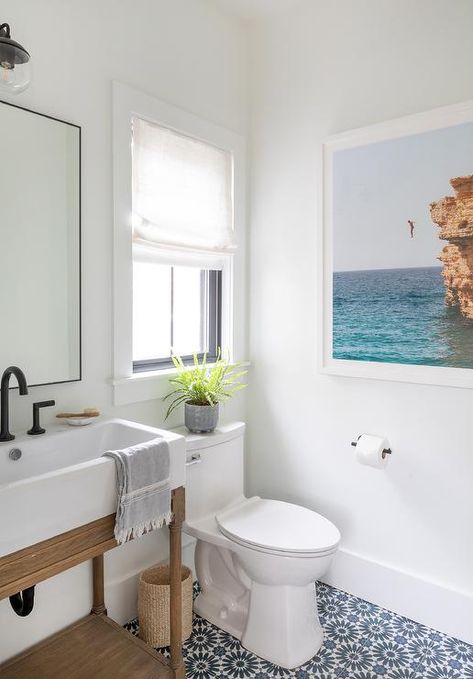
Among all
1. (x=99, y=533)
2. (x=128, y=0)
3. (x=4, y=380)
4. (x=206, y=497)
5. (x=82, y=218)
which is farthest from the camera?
(x=206, y=497)

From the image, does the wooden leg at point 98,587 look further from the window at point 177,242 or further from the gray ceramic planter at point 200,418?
the window at point 177,242

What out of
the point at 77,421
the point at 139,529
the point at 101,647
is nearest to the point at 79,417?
the point at 77,421

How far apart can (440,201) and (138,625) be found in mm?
2102

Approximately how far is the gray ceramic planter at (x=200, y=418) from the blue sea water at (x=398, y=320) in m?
0.63

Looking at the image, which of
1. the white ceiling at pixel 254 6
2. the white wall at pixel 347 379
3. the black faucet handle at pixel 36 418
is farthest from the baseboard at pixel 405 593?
the white ceiling at pixel 254 6

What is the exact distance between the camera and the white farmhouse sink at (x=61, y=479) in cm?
123

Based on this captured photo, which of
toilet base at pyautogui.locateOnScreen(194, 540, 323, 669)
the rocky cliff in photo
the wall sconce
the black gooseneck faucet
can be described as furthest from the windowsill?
the rocky cliff in photo

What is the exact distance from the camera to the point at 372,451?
2121 mm

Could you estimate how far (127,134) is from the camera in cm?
203

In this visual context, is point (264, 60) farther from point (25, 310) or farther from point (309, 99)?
point (25, 310)

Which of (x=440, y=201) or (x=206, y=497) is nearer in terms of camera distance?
(x=440, y=201)

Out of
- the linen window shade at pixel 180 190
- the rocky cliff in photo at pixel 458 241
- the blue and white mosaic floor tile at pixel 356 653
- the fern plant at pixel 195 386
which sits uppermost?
the linen window shade at pixel 180 190

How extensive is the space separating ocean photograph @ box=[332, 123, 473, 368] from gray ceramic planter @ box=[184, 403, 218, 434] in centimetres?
64

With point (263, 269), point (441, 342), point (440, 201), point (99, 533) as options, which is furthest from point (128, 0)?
point (99, 533)
